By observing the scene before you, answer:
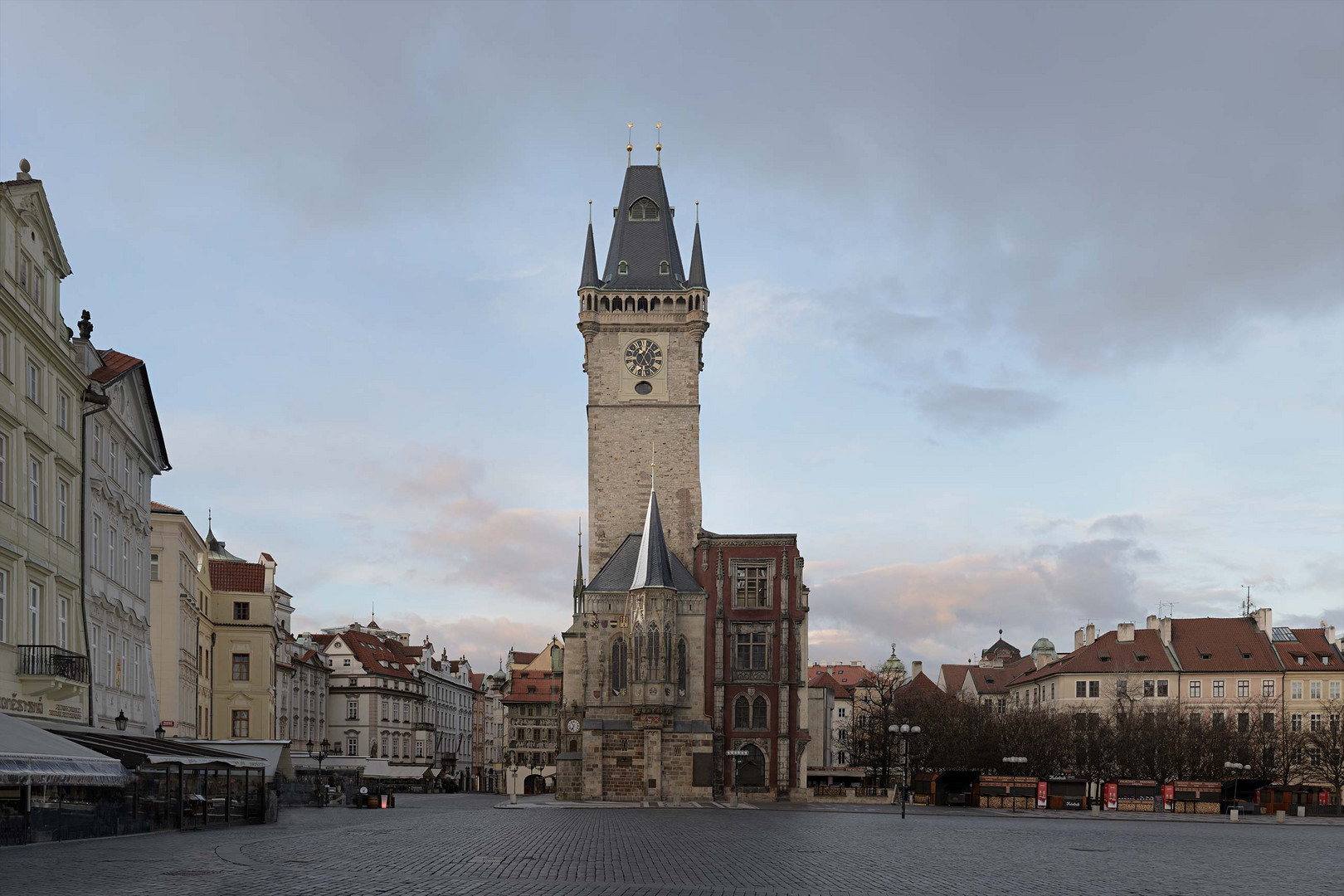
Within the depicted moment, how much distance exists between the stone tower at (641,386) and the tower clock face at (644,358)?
0.17 ft

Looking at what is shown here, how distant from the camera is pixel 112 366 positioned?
137 ft

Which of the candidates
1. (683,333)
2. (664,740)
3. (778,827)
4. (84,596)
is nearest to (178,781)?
(84,596)

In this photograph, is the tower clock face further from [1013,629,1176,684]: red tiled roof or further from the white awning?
the white awning

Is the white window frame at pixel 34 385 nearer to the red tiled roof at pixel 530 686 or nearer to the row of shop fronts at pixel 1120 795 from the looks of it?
the row of shop fronts at pixel 1120 795

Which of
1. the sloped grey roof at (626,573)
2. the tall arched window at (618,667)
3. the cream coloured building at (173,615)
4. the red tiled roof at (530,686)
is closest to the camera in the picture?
the cream coloured building at (173,615)

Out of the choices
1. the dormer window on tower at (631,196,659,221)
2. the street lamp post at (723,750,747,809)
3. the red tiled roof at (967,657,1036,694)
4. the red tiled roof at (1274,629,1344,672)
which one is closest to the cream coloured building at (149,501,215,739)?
the street lamp post at (723,750,747,809)

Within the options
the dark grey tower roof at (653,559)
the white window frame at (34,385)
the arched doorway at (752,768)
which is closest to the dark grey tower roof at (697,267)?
the dark grey tower roof at (653,559)

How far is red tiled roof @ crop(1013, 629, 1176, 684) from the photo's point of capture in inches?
4691

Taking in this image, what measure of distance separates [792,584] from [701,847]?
46.5 meters

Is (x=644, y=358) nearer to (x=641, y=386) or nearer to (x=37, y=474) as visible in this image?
(x=641, y=386)

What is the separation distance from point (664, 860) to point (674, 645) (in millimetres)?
48873

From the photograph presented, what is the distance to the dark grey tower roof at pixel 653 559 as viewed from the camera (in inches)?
3056

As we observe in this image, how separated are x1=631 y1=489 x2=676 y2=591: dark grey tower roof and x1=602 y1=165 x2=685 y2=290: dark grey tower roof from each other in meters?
16.9

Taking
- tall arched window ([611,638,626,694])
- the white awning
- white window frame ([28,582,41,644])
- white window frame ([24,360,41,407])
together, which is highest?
white window frame ([24,360,41,407])
